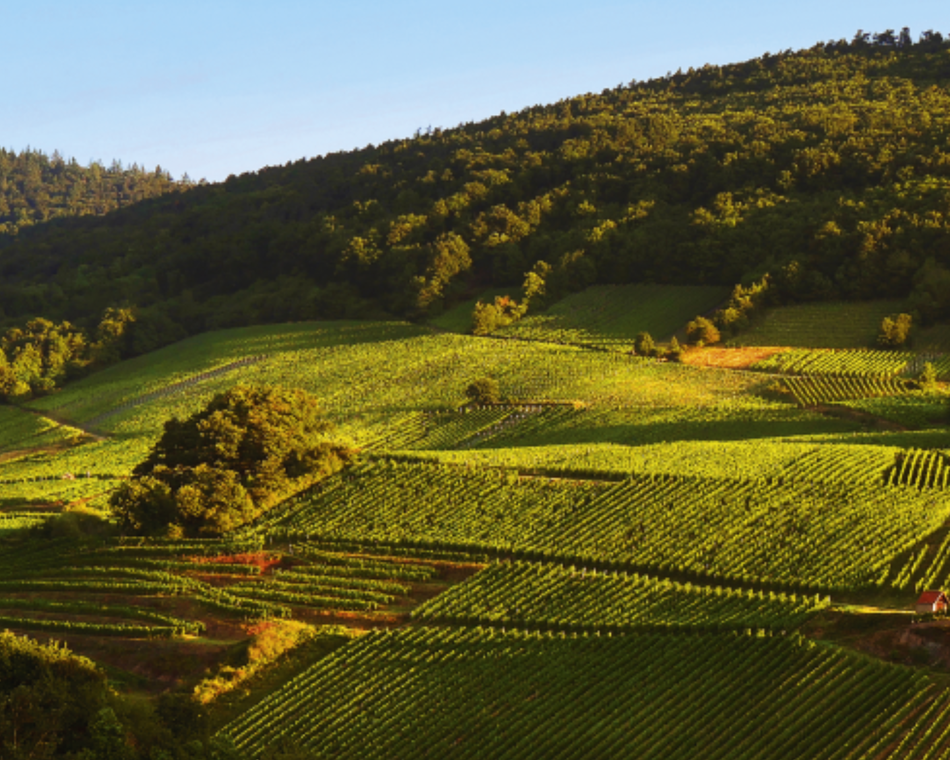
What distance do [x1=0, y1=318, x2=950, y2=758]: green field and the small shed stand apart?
1.62m

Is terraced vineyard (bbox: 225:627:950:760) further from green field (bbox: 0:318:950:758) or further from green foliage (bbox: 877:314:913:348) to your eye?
green foliage (bbox: 877:314:913:348)

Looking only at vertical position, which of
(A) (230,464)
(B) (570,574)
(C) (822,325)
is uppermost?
(C) (822,325)

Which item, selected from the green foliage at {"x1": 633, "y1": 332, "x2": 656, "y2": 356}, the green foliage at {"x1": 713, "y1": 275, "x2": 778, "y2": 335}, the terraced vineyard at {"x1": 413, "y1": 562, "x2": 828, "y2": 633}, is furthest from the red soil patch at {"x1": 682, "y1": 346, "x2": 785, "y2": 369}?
the terraced vineyard at {"x1": 413, "y1": 562, "x2": 828, "y2": 633}

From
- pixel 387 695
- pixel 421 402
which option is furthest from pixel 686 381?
pixel 387 695

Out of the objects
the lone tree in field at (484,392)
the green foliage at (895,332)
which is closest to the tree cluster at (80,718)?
the lone tree in field at (484,392)

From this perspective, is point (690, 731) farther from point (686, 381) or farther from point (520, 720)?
point (686, 381)

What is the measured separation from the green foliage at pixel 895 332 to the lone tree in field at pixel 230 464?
42.8 m

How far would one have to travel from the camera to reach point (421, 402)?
3302 inches

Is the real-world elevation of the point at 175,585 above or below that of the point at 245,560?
below

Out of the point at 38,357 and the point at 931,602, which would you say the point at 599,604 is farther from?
the point at 38,357

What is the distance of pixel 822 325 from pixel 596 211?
3305 centimetres

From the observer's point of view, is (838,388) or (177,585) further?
(838,388)

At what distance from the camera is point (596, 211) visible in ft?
372

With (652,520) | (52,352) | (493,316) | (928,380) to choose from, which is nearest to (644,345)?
(493,316)
